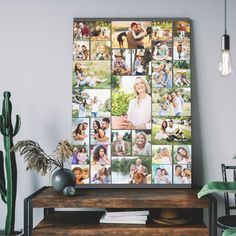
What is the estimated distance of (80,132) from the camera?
2.76 metres

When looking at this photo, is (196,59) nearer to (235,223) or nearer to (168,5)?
(168,5)

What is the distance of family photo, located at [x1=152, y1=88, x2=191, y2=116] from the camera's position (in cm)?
276

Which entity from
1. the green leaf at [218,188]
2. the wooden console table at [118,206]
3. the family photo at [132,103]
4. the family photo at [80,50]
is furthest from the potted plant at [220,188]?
the family photo at [80,50]

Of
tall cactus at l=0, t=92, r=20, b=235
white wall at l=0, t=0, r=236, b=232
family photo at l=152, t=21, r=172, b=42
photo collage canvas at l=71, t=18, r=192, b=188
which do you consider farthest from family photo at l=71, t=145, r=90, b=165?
family photo at l=152, t=21, r=172, b=42

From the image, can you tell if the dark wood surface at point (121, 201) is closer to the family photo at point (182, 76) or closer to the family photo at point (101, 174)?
the family photo at point (101, 174)

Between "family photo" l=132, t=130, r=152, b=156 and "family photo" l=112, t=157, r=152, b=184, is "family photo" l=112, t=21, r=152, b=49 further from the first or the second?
"family photo" l=112, t=157, r=152, b=184

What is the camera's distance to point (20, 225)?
112 inches

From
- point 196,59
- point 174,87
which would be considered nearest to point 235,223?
point 174,87

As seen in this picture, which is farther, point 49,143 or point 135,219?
point 49,143

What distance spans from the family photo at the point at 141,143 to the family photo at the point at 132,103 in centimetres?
4

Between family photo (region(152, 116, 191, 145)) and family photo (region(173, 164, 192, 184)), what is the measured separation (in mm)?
185

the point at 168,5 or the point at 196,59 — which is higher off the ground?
the point at 168,5

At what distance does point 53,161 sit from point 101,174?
37 centimetres

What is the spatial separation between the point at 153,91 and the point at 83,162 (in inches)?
29.3
